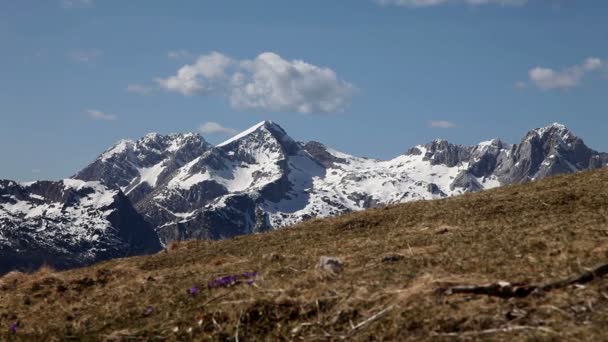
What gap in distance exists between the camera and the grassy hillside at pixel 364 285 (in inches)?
506

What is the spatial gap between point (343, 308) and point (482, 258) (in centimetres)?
440

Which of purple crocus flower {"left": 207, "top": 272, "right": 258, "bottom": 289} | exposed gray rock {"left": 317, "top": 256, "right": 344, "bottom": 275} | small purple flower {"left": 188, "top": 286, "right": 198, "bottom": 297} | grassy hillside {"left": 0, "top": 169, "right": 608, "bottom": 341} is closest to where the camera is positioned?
grassy hillside {"left": 0, "top": 169, "right": 608, "bottom": 341}

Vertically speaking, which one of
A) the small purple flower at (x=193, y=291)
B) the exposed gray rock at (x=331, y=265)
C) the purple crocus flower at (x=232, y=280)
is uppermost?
the exposed gray rock at (x=331, y=265)

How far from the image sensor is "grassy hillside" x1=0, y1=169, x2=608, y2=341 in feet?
42.1

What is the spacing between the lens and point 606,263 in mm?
14062

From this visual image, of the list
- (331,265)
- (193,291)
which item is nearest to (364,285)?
(331,265)

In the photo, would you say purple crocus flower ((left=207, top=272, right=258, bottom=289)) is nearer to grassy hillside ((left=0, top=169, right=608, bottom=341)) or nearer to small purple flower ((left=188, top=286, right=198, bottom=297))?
grassy hillside ((left=0, top=169, right=608, bottom=341))

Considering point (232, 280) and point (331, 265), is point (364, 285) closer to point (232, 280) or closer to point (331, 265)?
point (331, 265)

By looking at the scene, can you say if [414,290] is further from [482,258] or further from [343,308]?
[482,258]

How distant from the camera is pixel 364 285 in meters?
15.4

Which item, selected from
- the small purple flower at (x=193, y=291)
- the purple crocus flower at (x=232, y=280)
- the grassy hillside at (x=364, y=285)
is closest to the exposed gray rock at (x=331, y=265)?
the grassy hillside at (x=364, y=285)

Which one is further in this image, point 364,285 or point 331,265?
point 331,265

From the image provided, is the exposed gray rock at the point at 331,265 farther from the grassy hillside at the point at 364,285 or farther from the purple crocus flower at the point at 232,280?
the purple crocus flower at the point at 232,280

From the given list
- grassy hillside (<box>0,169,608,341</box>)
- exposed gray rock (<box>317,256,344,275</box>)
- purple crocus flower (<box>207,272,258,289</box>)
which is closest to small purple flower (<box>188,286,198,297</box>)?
grassy hillside (<box>0,169,608,341</box>)
